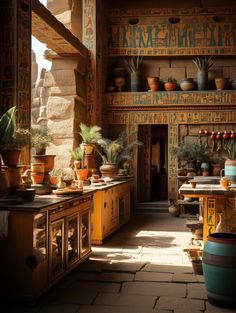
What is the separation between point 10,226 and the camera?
399 cm

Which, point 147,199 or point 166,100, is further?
point 147,199

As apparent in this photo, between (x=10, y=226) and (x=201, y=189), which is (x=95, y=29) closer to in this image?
(x=201, y=189)

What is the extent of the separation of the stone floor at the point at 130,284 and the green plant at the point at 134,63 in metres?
5.45

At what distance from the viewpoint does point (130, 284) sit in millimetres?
4676

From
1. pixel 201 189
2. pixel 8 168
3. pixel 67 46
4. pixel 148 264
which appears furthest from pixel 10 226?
pixel 67 46

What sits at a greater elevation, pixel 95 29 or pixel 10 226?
pixel 95 29

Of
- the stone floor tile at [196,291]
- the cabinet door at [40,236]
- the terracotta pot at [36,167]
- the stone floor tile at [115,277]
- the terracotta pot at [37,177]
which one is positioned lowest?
the stone floor tile at [196,291]

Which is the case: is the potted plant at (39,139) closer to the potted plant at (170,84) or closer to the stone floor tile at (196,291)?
the stone floor tile at (196,291)

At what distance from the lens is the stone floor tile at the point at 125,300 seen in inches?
159

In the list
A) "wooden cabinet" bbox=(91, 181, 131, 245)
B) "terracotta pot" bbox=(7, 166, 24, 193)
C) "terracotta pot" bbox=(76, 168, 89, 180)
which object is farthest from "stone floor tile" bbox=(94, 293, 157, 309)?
"terracotta pot" bbox=(76, 168, 89, 180)

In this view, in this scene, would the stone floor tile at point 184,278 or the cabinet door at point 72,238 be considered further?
the cabinet door at point 72,238

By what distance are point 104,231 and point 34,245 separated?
10.4 ft

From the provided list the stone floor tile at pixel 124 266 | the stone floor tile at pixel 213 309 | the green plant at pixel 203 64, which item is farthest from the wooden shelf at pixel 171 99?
the stone floor tile at pixel 213 309

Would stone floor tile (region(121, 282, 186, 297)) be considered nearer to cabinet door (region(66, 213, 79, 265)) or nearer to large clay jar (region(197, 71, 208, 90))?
cabinet door (region(66, 213, 79, 265))
